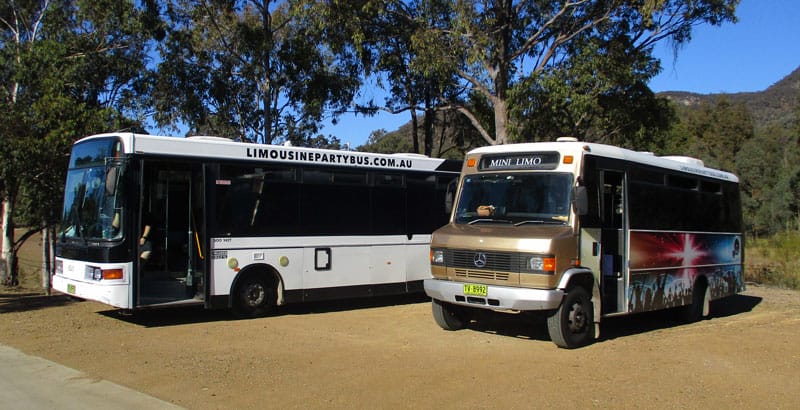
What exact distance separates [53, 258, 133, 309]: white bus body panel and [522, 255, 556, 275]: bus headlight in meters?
5.96

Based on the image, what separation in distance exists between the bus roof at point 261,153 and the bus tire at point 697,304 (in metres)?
5.55

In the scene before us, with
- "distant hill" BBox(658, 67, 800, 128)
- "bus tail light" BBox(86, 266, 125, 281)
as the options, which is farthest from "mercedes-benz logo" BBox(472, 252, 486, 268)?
"distant hill" BBox(658, 67, 800, 128)

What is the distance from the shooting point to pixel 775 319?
43.2 ft

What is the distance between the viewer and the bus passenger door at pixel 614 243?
10312 mm

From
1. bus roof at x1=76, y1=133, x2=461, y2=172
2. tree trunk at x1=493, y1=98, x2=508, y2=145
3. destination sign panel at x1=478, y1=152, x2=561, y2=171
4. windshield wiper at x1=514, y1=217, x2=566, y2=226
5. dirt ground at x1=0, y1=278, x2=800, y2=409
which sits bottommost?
dirt ground at x1=0, y1=278, x2=800, y2=409

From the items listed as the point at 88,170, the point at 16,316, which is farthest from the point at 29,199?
the point at 88,170

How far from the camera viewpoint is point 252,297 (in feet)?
39.1

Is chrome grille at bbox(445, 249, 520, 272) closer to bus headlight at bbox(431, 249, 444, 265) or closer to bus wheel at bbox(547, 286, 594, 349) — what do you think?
bus headlight at bbox(431, 249, 444, 265)

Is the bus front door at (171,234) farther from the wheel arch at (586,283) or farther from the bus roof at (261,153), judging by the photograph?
the wheel arch at (586,283)

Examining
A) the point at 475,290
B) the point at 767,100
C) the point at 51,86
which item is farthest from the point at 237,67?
the point at 767,100

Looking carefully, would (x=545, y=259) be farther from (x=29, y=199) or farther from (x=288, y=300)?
(x=29, y=199)

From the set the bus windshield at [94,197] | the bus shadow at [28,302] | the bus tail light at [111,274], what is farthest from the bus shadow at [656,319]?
the bus shadow at [28,302]

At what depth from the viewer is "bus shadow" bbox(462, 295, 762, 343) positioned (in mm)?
10859

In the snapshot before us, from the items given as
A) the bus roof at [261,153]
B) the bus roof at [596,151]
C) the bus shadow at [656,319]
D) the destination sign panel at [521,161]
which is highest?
the bus roof at [261,153]
